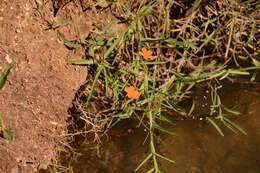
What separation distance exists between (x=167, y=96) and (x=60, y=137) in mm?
627

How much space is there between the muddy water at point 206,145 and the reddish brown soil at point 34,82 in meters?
0.37

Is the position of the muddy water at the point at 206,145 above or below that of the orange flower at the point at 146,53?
below

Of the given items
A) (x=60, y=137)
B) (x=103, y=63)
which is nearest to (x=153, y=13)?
(x=103, y=63)

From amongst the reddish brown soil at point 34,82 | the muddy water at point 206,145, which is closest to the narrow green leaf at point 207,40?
the muddy water at point 206,145

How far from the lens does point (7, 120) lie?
203cm

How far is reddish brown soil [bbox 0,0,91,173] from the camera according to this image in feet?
6.49

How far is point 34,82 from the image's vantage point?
2047 millimetres

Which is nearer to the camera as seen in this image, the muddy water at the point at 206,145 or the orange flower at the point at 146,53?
the orange flower at the point at 146,53

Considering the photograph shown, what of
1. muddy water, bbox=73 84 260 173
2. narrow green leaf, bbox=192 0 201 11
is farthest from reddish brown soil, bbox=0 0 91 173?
narrow green leaf, bbox=192 0 201 11

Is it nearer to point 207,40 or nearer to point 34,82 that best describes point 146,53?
point 207,40

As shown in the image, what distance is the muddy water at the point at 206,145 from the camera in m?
2.22

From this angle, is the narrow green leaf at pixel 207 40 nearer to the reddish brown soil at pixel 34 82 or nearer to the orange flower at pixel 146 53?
the orange flower at pixel 146 53

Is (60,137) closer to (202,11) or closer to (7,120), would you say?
(7,120)

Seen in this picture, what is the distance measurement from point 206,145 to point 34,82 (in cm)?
103
